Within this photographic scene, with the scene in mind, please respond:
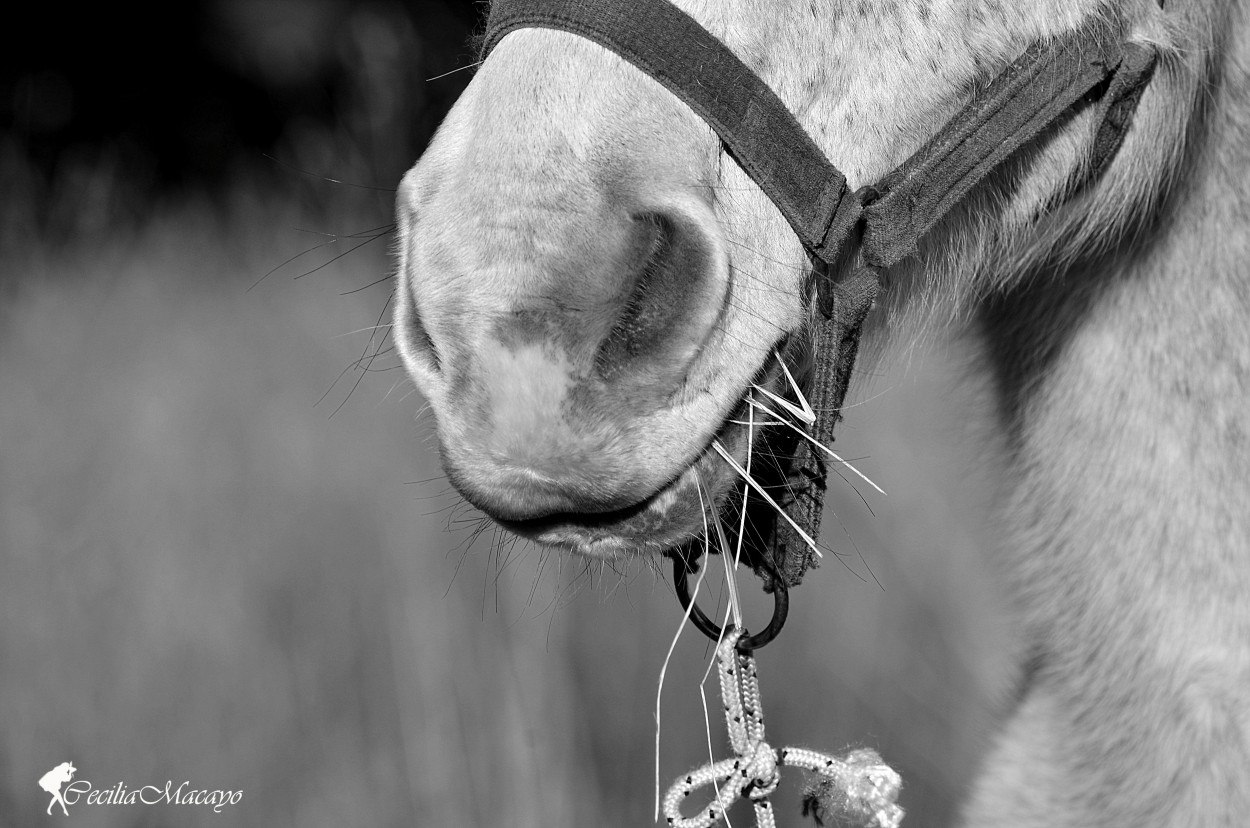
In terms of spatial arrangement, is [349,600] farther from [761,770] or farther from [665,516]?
[665,516]

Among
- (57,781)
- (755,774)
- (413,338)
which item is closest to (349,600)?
(57,781)

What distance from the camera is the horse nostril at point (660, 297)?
91 centimetres

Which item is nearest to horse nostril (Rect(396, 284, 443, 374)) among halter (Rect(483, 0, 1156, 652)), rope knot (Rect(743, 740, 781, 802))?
halter (Rect(483, 0, 1156, 652))

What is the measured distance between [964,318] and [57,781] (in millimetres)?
2154

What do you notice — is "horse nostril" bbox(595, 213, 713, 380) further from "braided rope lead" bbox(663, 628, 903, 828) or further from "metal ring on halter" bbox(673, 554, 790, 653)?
"braided rope lead" bbox(663, 628, 903, 828)

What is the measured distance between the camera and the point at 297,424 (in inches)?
143

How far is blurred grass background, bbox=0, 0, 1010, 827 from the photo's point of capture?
2398mm

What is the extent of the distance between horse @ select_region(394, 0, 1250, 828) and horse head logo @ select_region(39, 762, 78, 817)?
1.86m

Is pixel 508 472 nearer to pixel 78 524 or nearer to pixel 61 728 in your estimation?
pixel 61 728

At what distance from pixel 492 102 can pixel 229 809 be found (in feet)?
6.55

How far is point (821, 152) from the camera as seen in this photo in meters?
1.02

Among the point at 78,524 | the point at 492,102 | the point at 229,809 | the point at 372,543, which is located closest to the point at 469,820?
the point at 229,809

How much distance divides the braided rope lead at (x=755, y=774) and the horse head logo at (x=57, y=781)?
174 cm

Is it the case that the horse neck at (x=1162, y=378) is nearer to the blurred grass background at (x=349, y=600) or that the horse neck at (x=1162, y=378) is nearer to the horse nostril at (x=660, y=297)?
the blurred grass background at (x=349, y=600)
